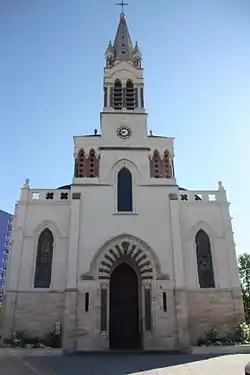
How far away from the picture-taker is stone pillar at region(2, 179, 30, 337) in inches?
715

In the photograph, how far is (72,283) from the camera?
18438 millimetres

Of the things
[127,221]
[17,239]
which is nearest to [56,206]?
[17,239]

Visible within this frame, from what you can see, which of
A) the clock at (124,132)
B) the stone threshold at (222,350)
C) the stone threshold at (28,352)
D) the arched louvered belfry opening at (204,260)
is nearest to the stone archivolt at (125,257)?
the arched louvered belfry opening at (204,260)

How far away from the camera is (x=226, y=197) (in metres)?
22.1

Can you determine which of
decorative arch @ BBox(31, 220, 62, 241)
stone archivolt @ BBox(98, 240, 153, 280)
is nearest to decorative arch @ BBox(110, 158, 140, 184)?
stone archivolt @ BBox(98, 240, 153, 280)

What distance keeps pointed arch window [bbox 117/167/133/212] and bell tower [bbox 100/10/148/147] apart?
2333mm

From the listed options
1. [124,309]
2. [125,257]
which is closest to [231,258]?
[125,257]

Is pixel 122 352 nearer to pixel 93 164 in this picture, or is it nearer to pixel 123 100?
pixel 93 164

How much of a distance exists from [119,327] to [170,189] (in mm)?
8853

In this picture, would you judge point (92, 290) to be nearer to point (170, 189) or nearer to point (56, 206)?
point (56, 206)

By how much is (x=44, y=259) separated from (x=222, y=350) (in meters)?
10.9

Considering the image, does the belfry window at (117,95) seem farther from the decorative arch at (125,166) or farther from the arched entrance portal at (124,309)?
the arched entrance portal at (124,309)

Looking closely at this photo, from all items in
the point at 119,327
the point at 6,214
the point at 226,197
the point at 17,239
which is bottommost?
the point at 119,327

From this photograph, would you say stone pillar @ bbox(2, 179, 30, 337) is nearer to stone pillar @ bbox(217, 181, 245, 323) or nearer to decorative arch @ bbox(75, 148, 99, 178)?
decorative arch @ bbox(75, 148, 99, 178)
